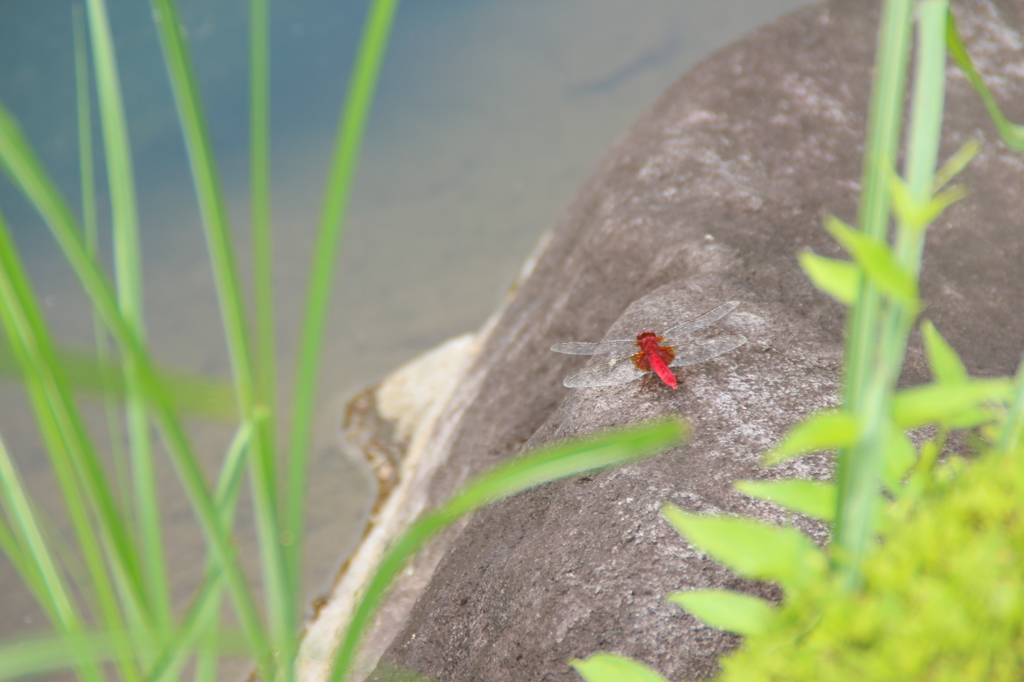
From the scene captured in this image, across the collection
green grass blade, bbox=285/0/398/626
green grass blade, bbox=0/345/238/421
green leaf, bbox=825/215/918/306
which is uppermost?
green grass blade, bbox=285/0/398/626

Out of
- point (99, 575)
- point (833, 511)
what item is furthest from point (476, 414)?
point (833, 511)

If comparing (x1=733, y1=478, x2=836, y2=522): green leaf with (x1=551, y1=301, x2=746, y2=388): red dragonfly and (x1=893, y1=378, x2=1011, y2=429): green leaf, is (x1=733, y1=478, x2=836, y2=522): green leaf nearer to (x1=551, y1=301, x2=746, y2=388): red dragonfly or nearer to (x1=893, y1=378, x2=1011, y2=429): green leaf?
(x1=893, y1=378, x2=1011, y2=429): green leaf

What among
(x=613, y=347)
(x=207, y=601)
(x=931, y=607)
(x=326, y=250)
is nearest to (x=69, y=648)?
(x=207, y=601)

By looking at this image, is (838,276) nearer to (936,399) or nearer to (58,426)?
(936,399)

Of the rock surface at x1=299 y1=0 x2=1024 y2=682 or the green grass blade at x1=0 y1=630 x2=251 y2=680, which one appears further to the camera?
the rock surface at x1=299 y1=0 x2=1024 y2=682

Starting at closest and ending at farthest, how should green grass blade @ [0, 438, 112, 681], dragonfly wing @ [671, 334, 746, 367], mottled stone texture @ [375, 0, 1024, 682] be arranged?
1. green grass blade @ [0, 438, 112, 681]
2. mottled stone texture @ [375, 0, 1024, 682]
3. dragonfly wing @ [671, 334, 746, 367]

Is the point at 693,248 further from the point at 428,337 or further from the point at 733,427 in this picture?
the point at 428,337

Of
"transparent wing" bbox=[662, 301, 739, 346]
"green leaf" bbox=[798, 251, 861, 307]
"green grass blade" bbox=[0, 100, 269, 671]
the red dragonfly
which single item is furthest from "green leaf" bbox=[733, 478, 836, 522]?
"transparent wing" bbox=[662, 301, 739, 346]

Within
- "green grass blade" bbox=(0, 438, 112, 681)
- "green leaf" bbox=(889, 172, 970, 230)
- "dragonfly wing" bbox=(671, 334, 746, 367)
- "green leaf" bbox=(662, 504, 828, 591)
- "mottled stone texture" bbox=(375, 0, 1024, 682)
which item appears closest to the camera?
"green leaf" bbox=(889, 172, 970, 230)
